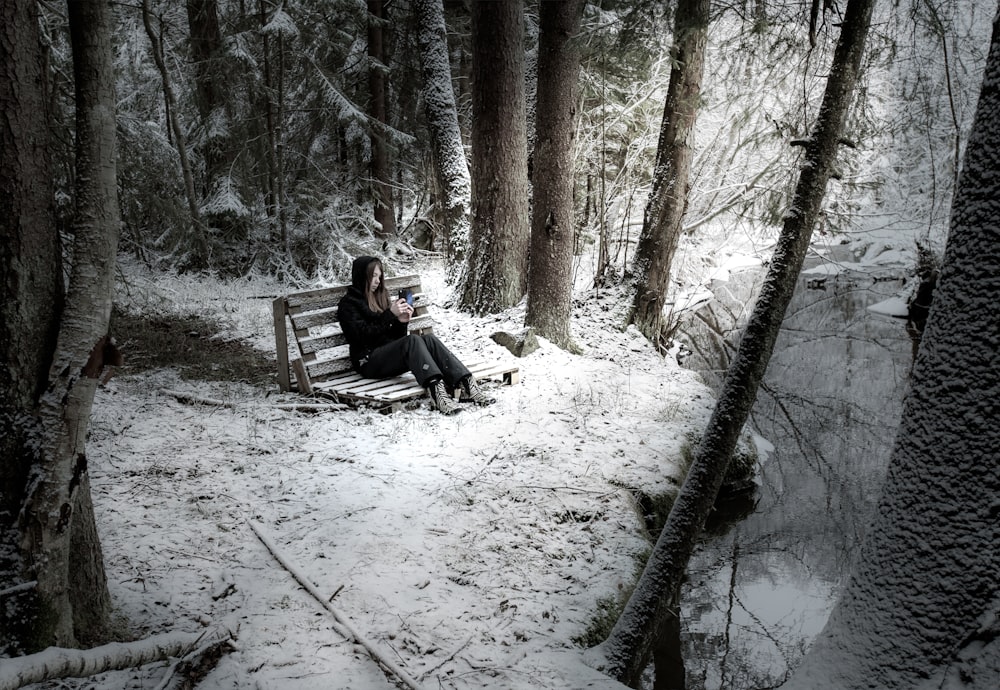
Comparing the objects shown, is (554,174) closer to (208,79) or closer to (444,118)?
(444,118)

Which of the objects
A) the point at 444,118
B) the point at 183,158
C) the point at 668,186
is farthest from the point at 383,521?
the point at 183,158

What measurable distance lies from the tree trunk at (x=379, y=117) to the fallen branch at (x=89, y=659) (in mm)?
10663

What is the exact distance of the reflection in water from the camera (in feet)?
16.0

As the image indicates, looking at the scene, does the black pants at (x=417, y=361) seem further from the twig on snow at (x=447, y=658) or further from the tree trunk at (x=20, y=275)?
the tree trunk at (x=20, y=275)

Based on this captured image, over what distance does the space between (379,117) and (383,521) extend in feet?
35.6

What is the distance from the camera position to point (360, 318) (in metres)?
6.53

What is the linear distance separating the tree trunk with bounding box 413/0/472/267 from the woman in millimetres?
4427

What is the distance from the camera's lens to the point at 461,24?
15945 mm

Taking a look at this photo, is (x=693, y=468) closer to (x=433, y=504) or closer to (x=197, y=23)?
(x=433, y=504)

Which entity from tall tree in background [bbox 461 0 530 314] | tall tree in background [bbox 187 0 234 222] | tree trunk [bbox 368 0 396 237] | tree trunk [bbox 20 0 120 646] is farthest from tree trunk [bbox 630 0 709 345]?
tall tree in background [bbox 187 0 234 222]

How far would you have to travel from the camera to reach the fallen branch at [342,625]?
3.06 meters

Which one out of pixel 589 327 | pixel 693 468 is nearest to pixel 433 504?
pixel 693 468

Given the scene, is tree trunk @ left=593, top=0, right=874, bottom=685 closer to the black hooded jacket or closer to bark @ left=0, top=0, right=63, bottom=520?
bark @ left=0, top=0, right=63, bottom=520

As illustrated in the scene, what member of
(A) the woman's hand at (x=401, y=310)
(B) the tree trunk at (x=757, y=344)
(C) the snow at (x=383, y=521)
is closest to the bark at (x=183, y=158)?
(A) the woman's hand at (x=401, y=310)
